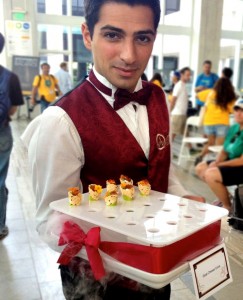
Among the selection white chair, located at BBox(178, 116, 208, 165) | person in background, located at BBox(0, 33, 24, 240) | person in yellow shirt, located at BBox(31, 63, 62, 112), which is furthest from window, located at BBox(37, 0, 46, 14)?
person in background, located at BBox(0, 33, 24, 240)

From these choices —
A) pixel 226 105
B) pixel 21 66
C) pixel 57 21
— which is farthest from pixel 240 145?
pixel 57 21

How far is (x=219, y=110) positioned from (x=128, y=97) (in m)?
3.50

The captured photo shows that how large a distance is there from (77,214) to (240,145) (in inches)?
99.9

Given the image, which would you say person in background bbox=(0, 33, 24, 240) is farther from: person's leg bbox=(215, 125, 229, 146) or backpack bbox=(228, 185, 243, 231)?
person's leg bbox=(215, 125, 229, 146)

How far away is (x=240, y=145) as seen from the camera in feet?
9.56

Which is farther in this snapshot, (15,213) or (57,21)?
(57,21)

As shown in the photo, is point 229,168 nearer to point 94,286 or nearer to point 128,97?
point 128,97

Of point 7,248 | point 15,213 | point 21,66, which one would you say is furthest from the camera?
point 21,66

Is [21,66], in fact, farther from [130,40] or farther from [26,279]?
[130,40]

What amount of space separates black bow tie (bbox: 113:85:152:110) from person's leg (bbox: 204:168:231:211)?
209 centimetres

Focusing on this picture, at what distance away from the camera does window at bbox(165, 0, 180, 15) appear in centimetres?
799

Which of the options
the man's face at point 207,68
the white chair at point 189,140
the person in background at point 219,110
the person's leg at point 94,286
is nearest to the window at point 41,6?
the man's face at point 207,68

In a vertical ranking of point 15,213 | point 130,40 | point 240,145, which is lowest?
point 15,213

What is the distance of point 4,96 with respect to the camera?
2.16 m
